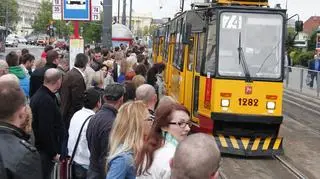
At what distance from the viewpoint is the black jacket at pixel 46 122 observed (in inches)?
266

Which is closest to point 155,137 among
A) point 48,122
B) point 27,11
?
point 48,122

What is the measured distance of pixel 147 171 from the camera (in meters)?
4.00

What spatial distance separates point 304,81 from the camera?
85.9ft

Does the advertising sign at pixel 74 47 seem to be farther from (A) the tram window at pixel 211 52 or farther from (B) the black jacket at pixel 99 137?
(B) the black jacket at pixel 99 137

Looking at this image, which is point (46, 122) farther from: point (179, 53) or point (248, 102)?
point (179, 53)

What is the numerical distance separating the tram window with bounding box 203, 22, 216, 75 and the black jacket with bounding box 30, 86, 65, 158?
593 cm

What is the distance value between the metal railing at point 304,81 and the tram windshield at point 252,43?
1224cm

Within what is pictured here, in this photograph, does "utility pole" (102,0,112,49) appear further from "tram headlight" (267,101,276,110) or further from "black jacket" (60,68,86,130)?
"black jacket" (60,68,86,130)

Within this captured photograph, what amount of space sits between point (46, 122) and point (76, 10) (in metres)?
5.90

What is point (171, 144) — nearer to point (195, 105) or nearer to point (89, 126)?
point (89, 126)

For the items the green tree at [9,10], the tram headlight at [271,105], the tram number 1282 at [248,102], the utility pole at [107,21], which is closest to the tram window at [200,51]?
the tram number 1282 at [248,102]

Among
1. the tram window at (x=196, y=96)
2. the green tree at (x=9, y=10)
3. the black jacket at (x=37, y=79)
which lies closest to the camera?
the black jacket at (x=37, y=79)

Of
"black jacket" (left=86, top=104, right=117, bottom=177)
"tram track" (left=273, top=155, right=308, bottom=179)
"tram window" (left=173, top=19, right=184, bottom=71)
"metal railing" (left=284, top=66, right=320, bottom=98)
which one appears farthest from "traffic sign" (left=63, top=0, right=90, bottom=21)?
"metal railing" (left=284, top=66, right=320, bottom=98)

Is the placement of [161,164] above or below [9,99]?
below
